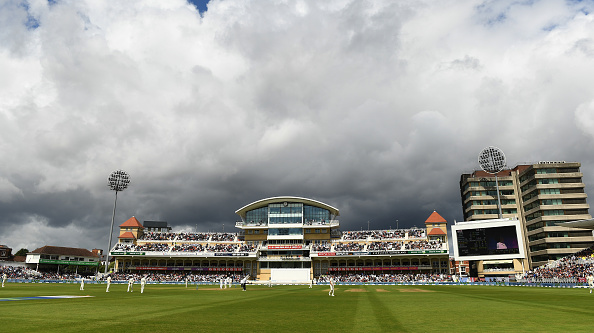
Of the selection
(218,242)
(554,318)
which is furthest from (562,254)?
(554,318)

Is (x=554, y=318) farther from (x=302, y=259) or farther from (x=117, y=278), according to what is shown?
(x=117, y=278)

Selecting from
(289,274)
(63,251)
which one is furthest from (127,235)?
(289,274)

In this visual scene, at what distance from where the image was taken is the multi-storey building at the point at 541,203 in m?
82.6

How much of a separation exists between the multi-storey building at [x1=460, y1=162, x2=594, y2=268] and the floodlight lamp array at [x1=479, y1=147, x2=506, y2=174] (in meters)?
10.8

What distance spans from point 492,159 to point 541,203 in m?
15.4

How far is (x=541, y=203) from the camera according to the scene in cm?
8669

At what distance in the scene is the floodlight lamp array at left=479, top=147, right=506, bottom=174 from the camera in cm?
8488

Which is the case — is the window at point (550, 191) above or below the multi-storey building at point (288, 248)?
above

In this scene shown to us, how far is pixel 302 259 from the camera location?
84.0m

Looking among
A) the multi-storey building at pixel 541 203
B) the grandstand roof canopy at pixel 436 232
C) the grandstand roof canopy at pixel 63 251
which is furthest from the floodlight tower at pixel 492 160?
the grandstand roof canopy at pixel 63 251

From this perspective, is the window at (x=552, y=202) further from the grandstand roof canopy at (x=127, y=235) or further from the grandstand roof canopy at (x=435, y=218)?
the grandstand roof canopy at (x=127, y=235)

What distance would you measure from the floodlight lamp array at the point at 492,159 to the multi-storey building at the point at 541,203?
10.8 meters

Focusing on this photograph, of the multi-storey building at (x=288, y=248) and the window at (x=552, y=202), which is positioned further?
the window at (x=552, y=202)

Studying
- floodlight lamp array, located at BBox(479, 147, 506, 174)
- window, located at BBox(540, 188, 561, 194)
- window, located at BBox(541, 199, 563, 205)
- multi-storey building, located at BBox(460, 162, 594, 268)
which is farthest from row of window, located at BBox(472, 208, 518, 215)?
floodlight lamp array, located at BBox(479, 147, 506, 174)
